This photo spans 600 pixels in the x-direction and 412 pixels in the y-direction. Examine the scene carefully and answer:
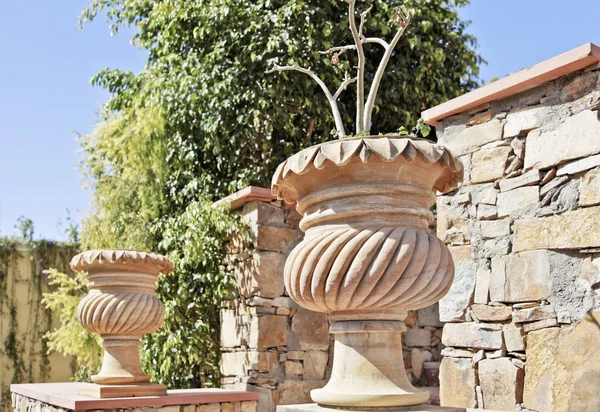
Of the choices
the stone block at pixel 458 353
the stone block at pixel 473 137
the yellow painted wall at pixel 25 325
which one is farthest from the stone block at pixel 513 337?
the yellow painted wall at pixel 25 325

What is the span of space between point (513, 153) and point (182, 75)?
4478 mm

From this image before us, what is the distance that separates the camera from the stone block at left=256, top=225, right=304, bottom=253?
529 centimetres

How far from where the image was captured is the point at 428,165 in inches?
82.6

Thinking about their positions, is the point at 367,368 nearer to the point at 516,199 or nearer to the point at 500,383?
the point at 500,383

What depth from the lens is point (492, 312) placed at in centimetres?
342

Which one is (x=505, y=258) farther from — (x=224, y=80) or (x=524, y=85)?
(x=224, y=80)

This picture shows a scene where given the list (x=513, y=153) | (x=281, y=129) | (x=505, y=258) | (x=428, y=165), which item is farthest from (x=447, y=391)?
(x=281, y=129)

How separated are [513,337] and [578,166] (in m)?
0.89

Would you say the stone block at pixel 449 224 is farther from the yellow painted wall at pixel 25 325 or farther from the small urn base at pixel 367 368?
the yellow painted wall at pixel 25 325

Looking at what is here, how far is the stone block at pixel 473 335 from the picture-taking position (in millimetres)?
3378

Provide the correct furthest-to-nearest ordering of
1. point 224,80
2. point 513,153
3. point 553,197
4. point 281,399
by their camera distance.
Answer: point 224,80
point 281,399
point 513,153
point 553,197

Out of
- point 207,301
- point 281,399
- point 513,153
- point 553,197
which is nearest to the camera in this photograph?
point 553,197

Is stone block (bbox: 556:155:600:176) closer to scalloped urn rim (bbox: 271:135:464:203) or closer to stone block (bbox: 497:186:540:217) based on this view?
stone block (bbox: 497:186:540:217)

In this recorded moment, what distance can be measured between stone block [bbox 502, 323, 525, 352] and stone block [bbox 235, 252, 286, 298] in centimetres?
228
